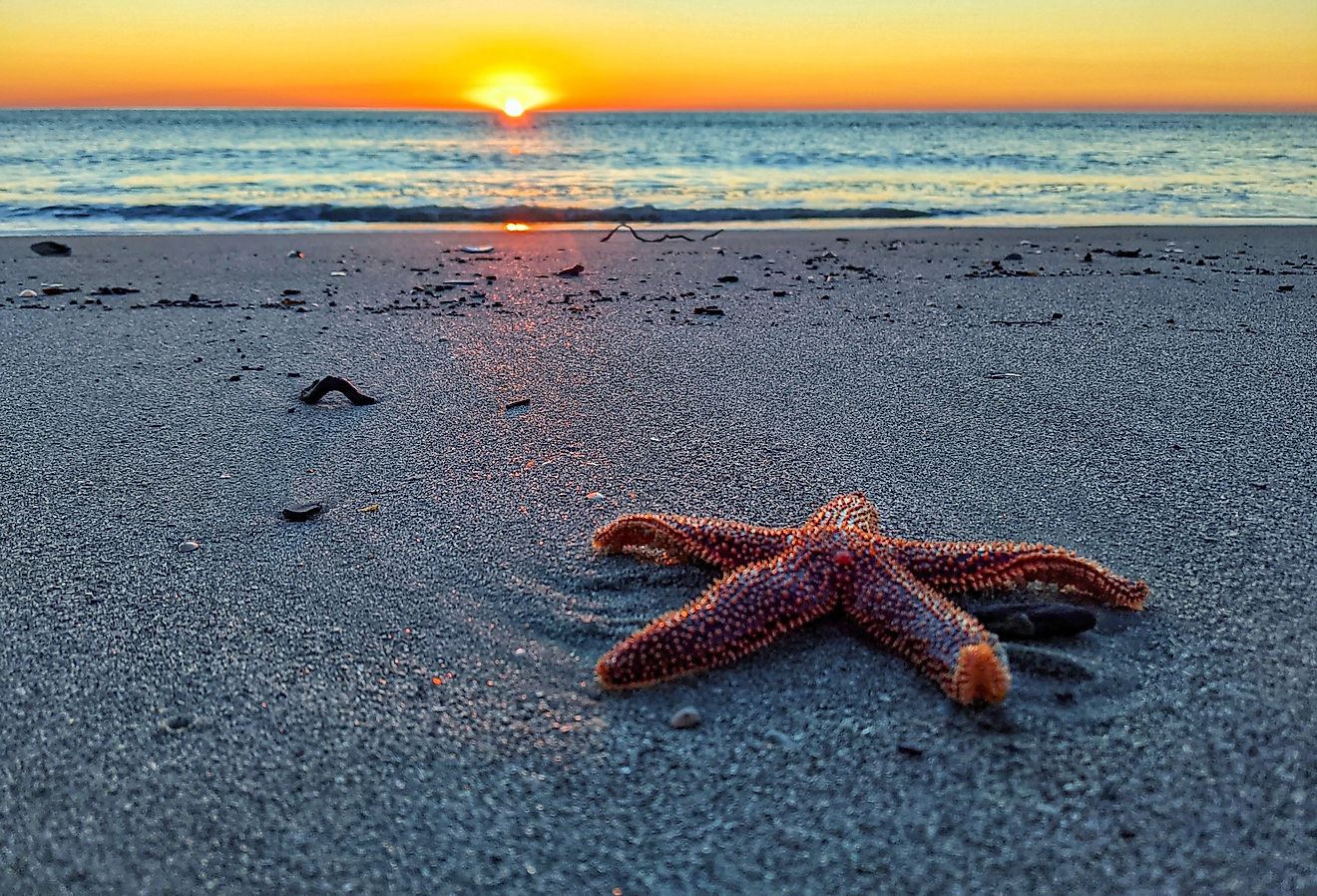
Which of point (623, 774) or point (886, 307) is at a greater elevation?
point (886, 307)

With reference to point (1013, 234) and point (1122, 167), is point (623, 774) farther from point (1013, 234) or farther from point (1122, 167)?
point (1122, 167)

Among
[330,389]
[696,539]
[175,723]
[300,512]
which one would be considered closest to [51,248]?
[330,389]

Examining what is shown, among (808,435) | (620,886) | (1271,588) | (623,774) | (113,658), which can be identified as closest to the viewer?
(620,886)

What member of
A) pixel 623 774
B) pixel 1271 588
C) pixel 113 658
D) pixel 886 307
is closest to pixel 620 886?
pixel 623 774

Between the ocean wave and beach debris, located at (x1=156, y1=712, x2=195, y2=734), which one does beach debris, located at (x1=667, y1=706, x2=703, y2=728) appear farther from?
the ocean wave

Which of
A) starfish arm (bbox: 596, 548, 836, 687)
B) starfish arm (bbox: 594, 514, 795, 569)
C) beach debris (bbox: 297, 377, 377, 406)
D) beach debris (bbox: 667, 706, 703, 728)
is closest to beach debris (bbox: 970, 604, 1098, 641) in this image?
starfish arm (bbox: 596, 548, 836, 687)

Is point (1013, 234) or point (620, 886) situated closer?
point (620, 886)

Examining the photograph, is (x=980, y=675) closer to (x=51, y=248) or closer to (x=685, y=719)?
(x=685, y=719)
